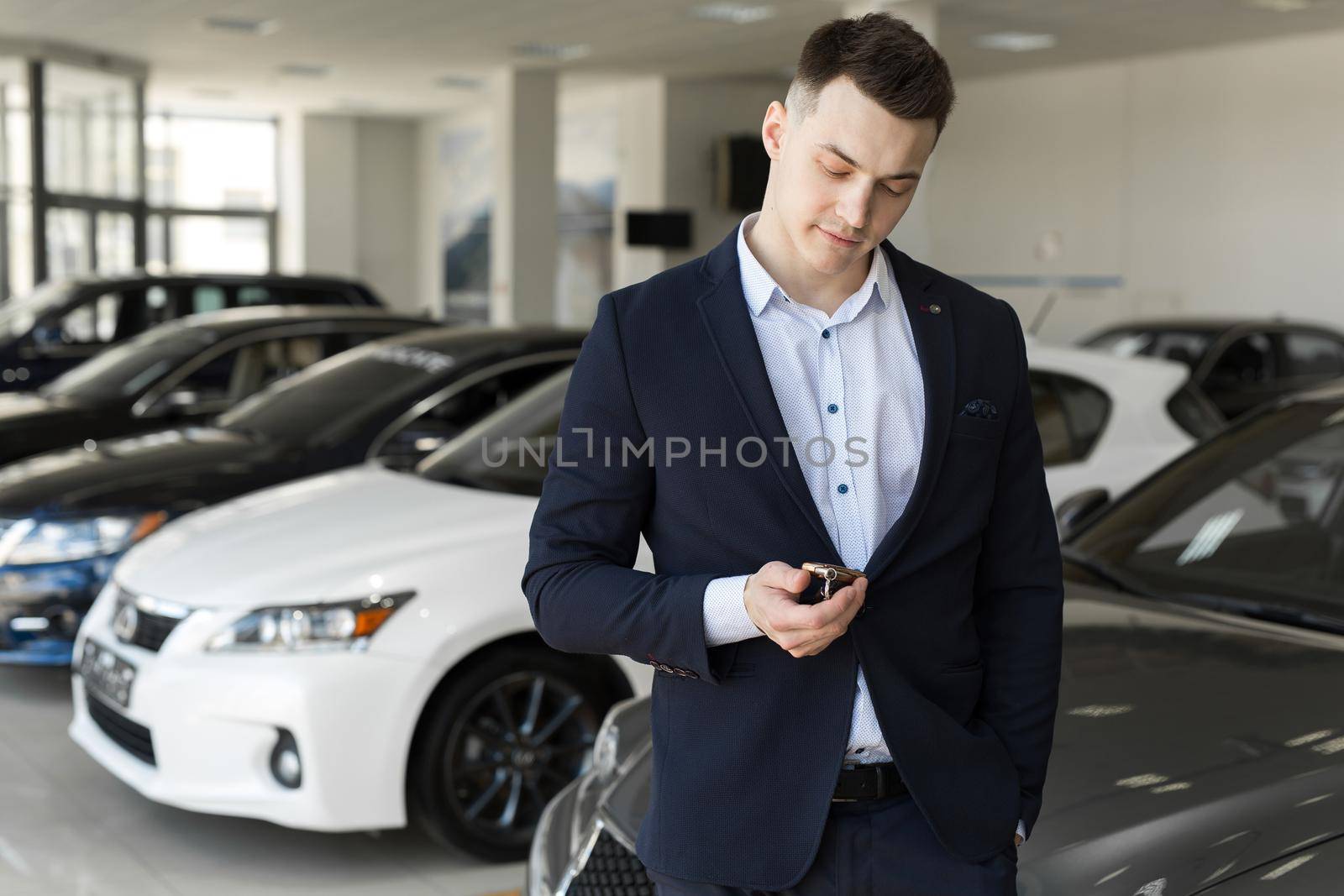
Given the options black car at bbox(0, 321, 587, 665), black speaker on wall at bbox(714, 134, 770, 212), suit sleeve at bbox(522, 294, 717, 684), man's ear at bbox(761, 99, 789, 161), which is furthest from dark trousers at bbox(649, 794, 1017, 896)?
black speaker on wall at bbox(714, 134, 770, 212)

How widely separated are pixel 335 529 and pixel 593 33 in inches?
446

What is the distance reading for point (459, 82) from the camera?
60.3 feet

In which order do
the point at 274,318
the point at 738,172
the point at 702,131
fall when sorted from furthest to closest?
the point at 702,131
the point at 738,172
the point at 274,318

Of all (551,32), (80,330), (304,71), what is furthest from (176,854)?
(304,71)

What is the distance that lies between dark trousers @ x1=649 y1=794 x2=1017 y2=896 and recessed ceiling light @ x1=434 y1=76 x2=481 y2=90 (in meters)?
17.2

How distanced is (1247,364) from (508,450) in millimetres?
6953

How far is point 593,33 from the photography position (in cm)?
1409

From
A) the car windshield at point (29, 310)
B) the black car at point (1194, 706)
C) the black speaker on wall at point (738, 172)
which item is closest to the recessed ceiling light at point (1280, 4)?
the black speaker on wall at point (738, 172)

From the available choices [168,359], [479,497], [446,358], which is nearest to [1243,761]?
[479,497]

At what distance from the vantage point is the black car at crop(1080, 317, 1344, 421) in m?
9.41

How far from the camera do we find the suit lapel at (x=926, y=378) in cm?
144

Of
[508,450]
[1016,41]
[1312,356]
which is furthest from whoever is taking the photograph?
[1016,41]

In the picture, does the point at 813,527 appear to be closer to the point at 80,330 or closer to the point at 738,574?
the point at 738,574

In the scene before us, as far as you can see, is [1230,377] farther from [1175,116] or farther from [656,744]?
[656,744]
